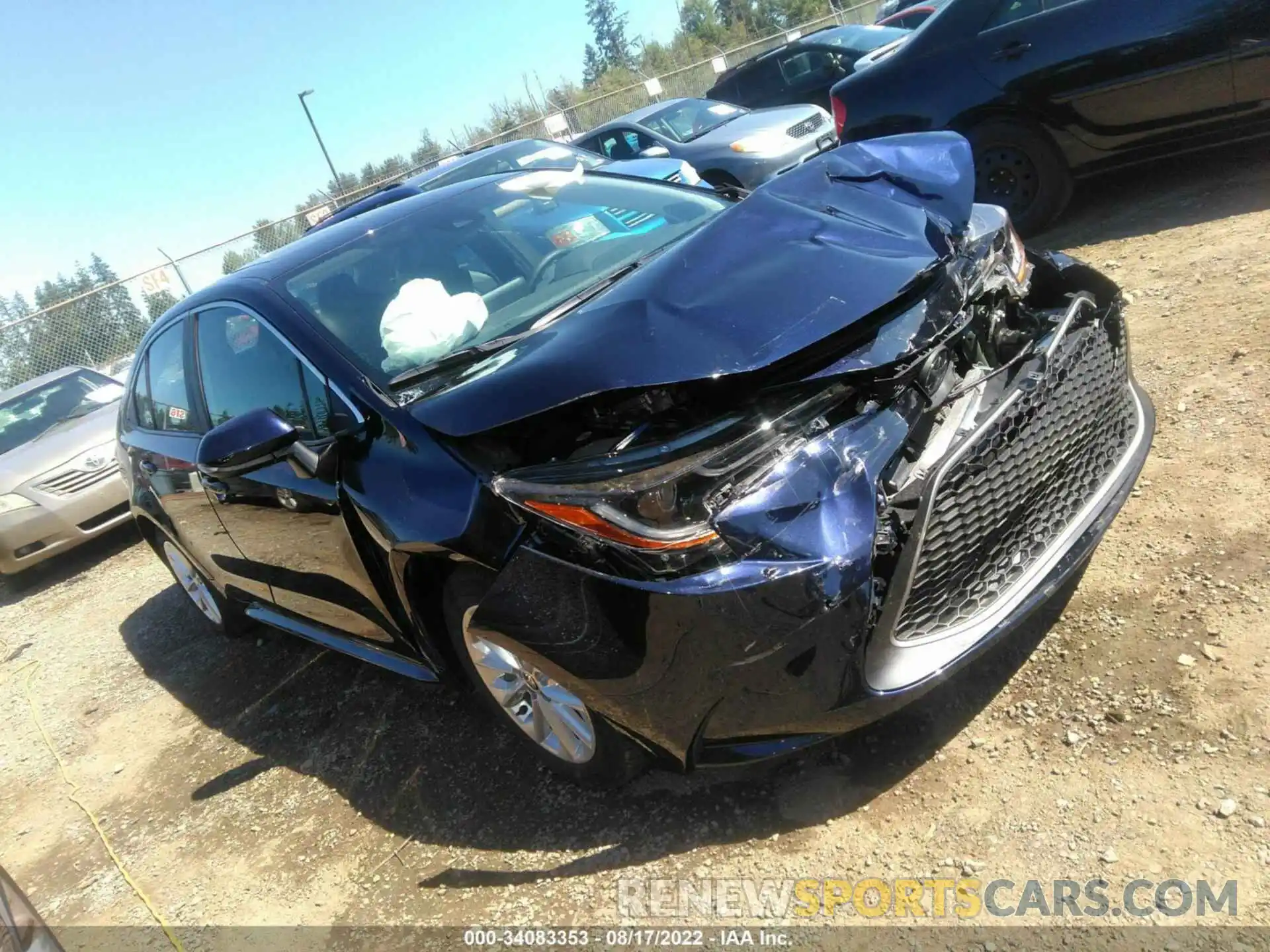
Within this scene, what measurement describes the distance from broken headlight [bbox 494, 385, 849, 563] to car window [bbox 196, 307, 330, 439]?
1072 mm

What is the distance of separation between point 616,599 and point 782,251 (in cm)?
108

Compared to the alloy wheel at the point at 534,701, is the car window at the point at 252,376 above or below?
above

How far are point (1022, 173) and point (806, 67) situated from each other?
8.15 m

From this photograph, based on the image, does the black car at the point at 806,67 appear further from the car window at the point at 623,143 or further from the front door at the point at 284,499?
the front door at the point at 284,499

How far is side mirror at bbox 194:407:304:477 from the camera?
8.77 ft

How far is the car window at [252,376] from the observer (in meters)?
2.89

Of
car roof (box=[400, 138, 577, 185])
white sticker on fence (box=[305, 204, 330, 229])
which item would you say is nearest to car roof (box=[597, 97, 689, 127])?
car roof (box=[400, 138, 577, 185])

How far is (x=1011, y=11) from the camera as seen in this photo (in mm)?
5625

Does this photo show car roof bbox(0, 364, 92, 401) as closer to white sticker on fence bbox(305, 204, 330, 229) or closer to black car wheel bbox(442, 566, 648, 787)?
black car wheel bbox(442, 566, 648, 787)

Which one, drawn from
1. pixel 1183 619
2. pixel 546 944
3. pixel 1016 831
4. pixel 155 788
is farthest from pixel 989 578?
pixel 155 788

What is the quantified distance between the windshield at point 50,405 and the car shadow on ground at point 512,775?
205 inches

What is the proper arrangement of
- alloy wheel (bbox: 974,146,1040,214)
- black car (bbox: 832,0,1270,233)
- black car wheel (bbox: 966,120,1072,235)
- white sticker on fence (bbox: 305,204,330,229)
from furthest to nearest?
white sticker on fence (bbox: 305,204,330,229) < alloy wheel (bbox: 974,146,1040,214) < black car wheel (bbox: 966,120,1072,235) < black car (bbox: 832,0,1270,233)

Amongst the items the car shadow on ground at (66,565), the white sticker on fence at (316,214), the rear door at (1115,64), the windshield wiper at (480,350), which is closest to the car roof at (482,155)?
the rear door at (1115,64)

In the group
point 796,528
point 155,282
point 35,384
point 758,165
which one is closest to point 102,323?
point 155,282
